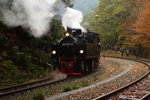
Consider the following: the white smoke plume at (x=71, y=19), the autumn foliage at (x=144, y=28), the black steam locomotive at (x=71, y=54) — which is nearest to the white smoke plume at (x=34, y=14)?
the white smoke plume at (x=71, y=19)

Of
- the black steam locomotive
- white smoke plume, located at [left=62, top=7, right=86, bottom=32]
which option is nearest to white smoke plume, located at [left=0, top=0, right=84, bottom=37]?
white smoke plume, located at [left=62, top=7, right=86, bottom=32]

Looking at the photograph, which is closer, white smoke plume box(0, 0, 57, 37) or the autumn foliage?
white smoke plume box(0, 0, 57, 37)

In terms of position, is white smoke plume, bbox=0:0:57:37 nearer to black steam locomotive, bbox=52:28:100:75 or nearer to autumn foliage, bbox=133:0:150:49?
black steam locomotive, bbox=52:28:100:75

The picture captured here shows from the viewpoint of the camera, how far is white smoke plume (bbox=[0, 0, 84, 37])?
1395cm

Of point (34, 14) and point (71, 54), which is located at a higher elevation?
point (34, 14)

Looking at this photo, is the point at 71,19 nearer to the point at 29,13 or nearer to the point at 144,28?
the point at 29,13

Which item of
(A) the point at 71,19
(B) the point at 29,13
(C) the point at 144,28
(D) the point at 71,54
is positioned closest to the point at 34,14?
(B) the point at 29,13

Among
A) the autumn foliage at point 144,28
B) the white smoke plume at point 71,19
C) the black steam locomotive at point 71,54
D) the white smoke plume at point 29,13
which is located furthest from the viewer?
the autumn foliage at point 144,28

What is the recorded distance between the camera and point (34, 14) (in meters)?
15.5

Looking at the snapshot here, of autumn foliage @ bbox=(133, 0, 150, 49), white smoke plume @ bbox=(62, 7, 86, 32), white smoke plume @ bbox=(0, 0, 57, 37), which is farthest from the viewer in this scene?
autumn foliage @ bbox=(133, 0, 150, 49)

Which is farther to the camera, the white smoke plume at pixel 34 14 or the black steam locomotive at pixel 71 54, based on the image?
the black steam locomotive at pixel 71 54

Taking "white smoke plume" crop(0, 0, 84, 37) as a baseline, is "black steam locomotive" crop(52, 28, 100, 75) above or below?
below

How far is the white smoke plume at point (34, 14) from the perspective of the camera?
13.9 m

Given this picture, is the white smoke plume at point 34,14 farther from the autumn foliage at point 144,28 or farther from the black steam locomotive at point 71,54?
the autumn foliage at point 144,28
